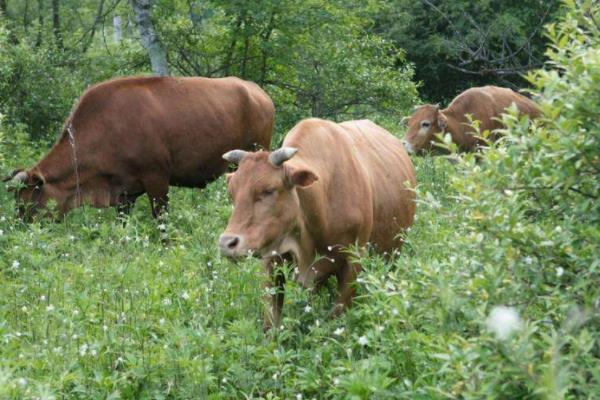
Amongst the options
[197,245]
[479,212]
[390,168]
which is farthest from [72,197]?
[479,212]

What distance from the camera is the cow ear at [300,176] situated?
612cm

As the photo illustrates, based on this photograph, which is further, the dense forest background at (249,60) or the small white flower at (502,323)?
the dense forest background at (249,60)

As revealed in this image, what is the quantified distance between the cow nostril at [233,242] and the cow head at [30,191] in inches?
190

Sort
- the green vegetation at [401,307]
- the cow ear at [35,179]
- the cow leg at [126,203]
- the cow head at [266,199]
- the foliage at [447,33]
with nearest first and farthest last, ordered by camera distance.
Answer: the green vegetation at [401,307] < the cow head at [266,199] < the cow ear at [35,179] < the cow leg at [126,203] < the foliage at [447,33]

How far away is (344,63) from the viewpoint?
15109 mm

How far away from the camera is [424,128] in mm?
14984

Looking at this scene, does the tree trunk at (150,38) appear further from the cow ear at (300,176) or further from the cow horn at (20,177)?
the cow ear at (300,176)

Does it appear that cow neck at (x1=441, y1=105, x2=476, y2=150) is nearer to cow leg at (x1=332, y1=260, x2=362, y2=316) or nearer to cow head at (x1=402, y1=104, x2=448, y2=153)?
cow head at (x1=402, y1=104, x2=448, y2=153)

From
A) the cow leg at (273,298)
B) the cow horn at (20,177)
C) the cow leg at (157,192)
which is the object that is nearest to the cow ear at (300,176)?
the cow leg at (273,298)

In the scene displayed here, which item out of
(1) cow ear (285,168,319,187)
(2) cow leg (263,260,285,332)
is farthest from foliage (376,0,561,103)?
(1) cow ear (285,168,319,187)

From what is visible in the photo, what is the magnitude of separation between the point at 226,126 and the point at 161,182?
138 centimetres

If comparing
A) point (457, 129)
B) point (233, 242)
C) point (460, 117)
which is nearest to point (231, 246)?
point (233, 242)

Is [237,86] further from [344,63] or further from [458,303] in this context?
[458,303]

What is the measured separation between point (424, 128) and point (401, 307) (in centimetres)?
1078
